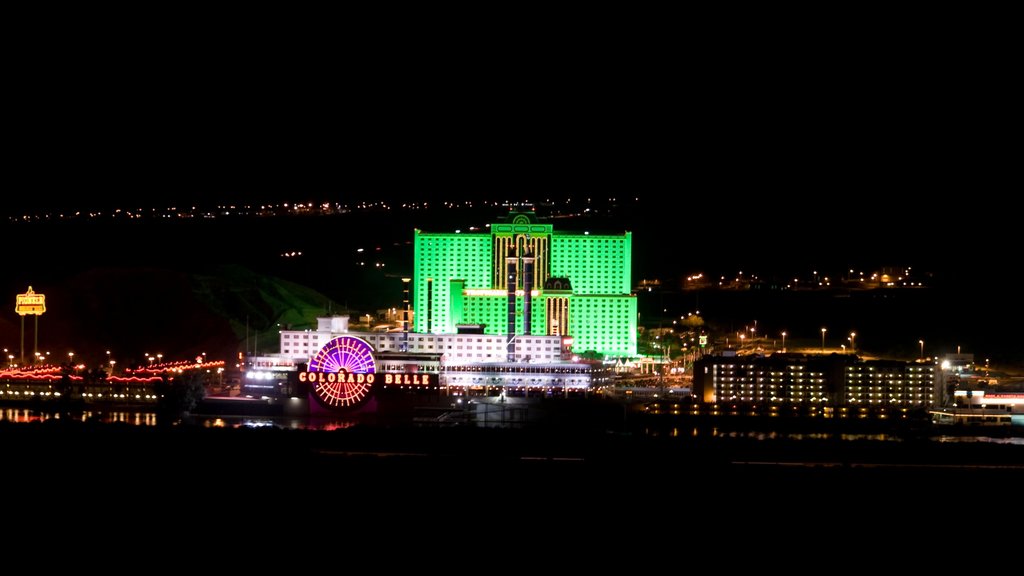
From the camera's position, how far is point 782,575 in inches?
552

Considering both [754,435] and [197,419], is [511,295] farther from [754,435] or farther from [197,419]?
[754,435]

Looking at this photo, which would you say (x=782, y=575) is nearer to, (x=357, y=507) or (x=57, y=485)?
(x=357, y=507)

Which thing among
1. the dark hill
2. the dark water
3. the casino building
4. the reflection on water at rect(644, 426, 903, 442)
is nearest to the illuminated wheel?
the dark water

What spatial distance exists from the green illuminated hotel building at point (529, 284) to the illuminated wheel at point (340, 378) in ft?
36.4

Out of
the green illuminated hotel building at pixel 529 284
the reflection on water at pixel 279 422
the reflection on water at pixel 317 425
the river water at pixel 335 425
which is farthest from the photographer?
the green illuminated hotel building at pixel 529 284

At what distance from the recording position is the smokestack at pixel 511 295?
4106 centimetres

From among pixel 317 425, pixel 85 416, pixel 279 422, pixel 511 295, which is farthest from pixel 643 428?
pixel 85 416

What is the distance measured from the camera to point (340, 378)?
106 ft

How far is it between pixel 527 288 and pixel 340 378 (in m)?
12.3

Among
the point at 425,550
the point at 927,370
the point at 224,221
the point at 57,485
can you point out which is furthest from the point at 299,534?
the point at 224,221

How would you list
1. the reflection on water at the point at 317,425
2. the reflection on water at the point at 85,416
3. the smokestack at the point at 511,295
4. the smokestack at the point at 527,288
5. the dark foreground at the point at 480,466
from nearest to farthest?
the dark foreground at the point at 480,466 < the reflection on water at the point at 317,425 < the reflection on water at the point at 85,416 < the smokestack at the point at 511,295 < the smokestack at the point at 527,288

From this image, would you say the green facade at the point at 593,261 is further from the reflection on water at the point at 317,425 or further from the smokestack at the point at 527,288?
the reflection on water at the point at 317,425

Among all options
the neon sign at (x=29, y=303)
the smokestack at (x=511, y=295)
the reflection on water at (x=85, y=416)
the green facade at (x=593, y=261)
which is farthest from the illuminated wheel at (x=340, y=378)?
the green facade at (x=593, y=261)

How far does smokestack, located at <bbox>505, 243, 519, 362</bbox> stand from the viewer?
41062 mm
